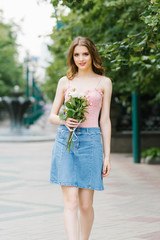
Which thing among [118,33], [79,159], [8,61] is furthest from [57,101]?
[8,61]

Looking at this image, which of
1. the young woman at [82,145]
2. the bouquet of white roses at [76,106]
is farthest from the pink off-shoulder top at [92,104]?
the bouquet of white roses at [76,106]

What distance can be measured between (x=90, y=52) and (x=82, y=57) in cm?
8

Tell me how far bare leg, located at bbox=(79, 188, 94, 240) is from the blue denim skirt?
0.28ft

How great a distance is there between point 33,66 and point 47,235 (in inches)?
1278

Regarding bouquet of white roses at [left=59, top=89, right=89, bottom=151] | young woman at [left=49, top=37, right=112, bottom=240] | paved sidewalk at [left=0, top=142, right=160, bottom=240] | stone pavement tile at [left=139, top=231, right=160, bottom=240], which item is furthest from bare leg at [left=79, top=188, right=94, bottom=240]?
stone pavement tile at [left=139, top=231, right=160, bottom=240]

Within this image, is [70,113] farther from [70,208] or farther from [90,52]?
[70,208]

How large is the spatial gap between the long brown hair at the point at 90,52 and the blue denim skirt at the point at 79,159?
514 millimetres

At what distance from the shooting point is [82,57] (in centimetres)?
397

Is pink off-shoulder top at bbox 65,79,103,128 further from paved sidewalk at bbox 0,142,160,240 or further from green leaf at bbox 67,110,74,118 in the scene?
paved sidewalk at bbox 0,142,160,240

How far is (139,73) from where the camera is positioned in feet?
30.9

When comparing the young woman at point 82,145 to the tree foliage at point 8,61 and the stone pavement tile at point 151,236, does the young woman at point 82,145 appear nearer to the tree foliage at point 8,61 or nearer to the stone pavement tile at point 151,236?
the stone pavement tile at point 151,236

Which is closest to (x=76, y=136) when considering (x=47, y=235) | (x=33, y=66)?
(x=47, y=235)

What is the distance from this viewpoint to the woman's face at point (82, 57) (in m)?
3.97

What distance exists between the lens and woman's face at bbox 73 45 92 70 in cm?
397
